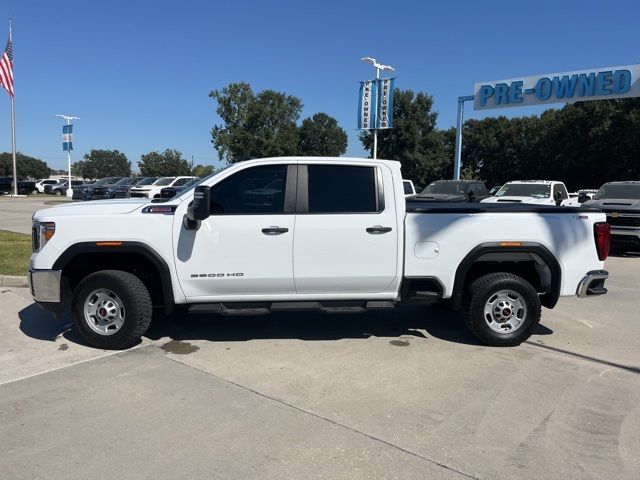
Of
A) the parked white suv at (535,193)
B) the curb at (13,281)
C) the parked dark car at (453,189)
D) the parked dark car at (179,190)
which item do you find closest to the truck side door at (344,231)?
the parked dark car at (179,190)

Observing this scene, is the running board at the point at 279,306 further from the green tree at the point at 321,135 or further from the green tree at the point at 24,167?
the green tree at the point at 24,167

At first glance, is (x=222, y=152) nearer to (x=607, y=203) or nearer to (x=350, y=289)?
(x=607, y=203)

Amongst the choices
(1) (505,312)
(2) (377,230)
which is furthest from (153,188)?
(1) (505,312)

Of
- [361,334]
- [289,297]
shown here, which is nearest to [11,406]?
[289,297]

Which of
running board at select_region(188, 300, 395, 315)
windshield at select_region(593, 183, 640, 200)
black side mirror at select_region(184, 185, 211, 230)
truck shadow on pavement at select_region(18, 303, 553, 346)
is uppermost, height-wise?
windshield at select_region(593, 183, 640, 200)

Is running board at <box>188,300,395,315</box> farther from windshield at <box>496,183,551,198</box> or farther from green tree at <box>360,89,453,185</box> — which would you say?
green tree at <box>360,89,453,185</box>

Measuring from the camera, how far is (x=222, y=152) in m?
47.3

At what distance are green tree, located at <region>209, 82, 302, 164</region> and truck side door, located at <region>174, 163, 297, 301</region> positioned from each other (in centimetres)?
4135

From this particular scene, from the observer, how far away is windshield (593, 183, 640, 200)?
45.8 feet

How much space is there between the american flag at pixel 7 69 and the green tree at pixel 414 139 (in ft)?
109

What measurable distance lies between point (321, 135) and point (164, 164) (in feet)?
120

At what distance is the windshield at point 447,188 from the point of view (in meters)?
18.5

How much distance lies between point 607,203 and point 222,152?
3839 cm

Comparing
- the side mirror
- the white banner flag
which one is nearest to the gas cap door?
the side mirror
